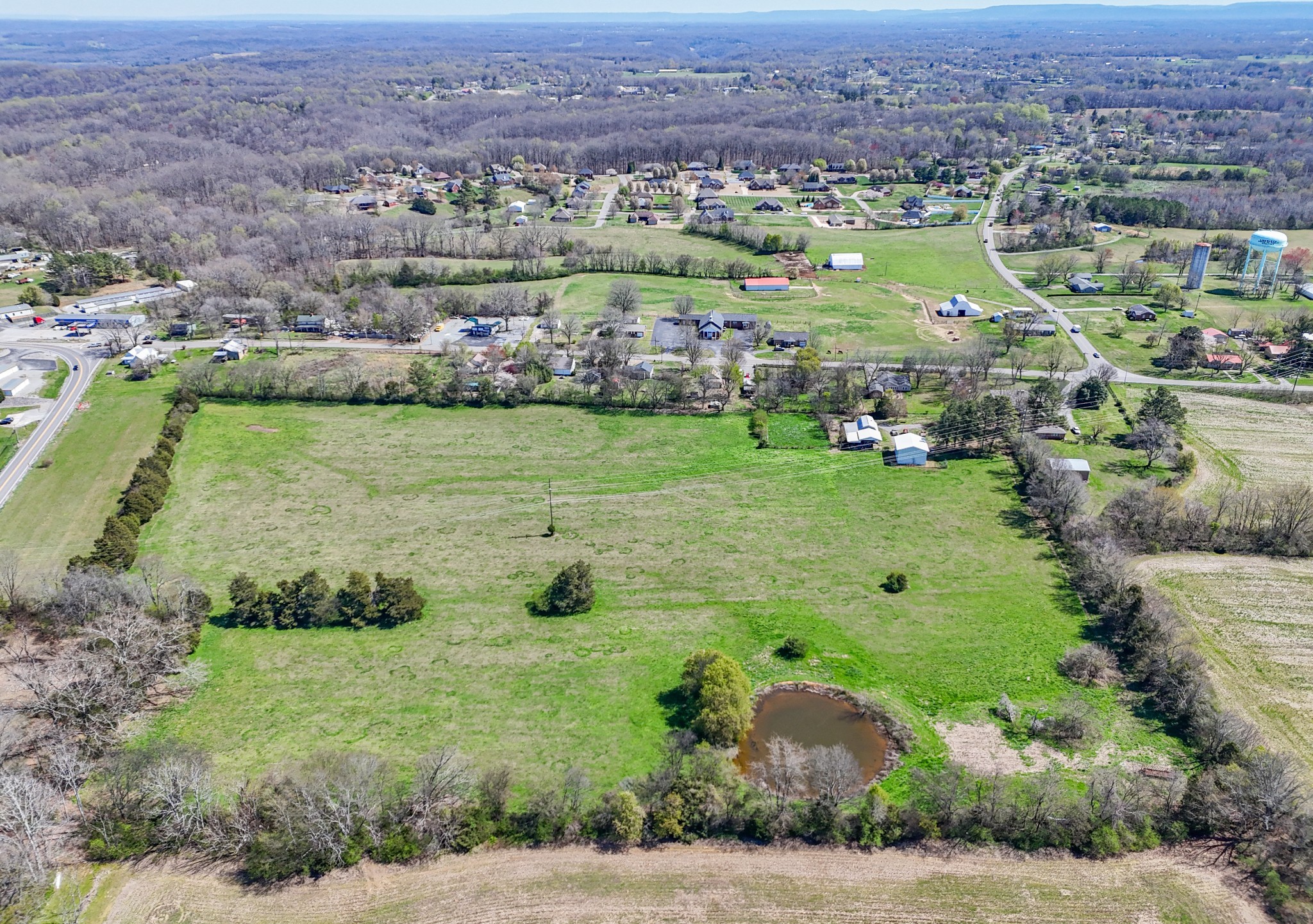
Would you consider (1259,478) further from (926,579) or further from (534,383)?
(534,383)

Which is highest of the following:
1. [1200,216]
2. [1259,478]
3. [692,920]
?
[1200,216]

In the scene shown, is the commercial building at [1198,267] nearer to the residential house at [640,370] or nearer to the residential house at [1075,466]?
the residential house at [1075,466]

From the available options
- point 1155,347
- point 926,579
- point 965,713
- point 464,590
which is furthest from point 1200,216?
point 464,590

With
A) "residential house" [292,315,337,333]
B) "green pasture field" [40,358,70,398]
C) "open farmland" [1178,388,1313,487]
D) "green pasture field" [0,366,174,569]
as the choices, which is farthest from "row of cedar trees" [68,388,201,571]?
"open farmland" [1178,388,1313,487]

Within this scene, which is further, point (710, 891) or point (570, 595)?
point (570, 595)

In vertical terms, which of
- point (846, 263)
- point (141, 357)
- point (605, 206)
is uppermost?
point (605, 206)

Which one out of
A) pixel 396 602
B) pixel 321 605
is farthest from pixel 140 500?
pixel 396 602

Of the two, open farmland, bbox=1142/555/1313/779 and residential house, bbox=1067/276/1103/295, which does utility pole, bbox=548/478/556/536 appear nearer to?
open farmland, bbox=1142/555/1313/779

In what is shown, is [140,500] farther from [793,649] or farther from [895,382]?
[895,382]

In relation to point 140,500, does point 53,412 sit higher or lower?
lower
